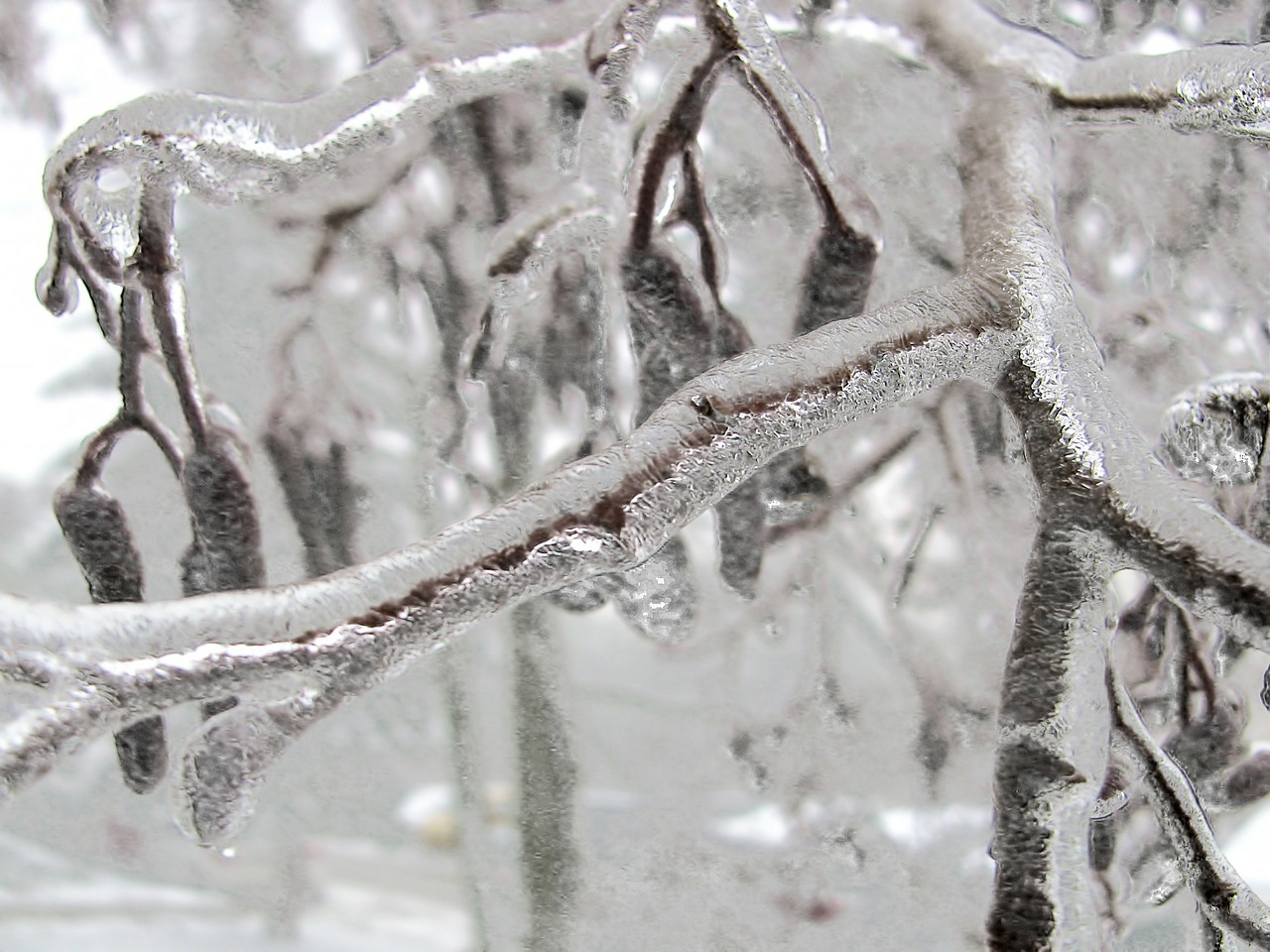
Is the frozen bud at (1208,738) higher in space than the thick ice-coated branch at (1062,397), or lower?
lower

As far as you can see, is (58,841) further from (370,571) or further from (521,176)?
(370,571)

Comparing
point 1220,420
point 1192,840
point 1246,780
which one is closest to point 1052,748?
point 1192,840

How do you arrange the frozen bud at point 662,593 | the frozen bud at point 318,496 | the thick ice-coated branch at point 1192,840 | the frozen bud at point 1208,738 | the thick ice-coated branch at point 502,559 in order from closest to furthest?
the thick ice-coated branch at point 502,559, the thick ice-coated branch at point 1192,840, the frozen bud at point 662,593, the frozen bud at point 1208,738, the frozen bud at point 318,496

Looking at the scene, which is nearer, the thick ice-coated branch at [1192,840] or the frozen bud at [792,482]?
the thick ice-coated branch at [1192,840]

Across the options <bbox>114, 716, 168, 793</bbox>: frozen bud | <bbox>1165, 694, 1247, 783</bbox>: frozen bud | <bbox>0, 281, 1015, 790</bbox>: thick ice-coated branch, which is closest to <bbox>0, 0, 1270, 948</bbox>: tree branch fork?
<bbox>0, 281, 1015, 790</bbox>: thick ice-coated branch

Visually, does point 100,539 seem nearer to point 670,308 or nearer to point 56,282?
point 56,282

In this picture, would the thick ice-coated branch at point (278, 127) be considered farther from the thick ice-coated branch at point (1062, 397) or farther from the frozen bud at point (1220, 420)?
the frozen bud at point (1220, 420)

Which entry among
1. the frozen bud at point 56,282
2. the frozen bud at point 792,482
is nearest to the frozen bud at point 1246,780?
the frozen bud at point 792,482
